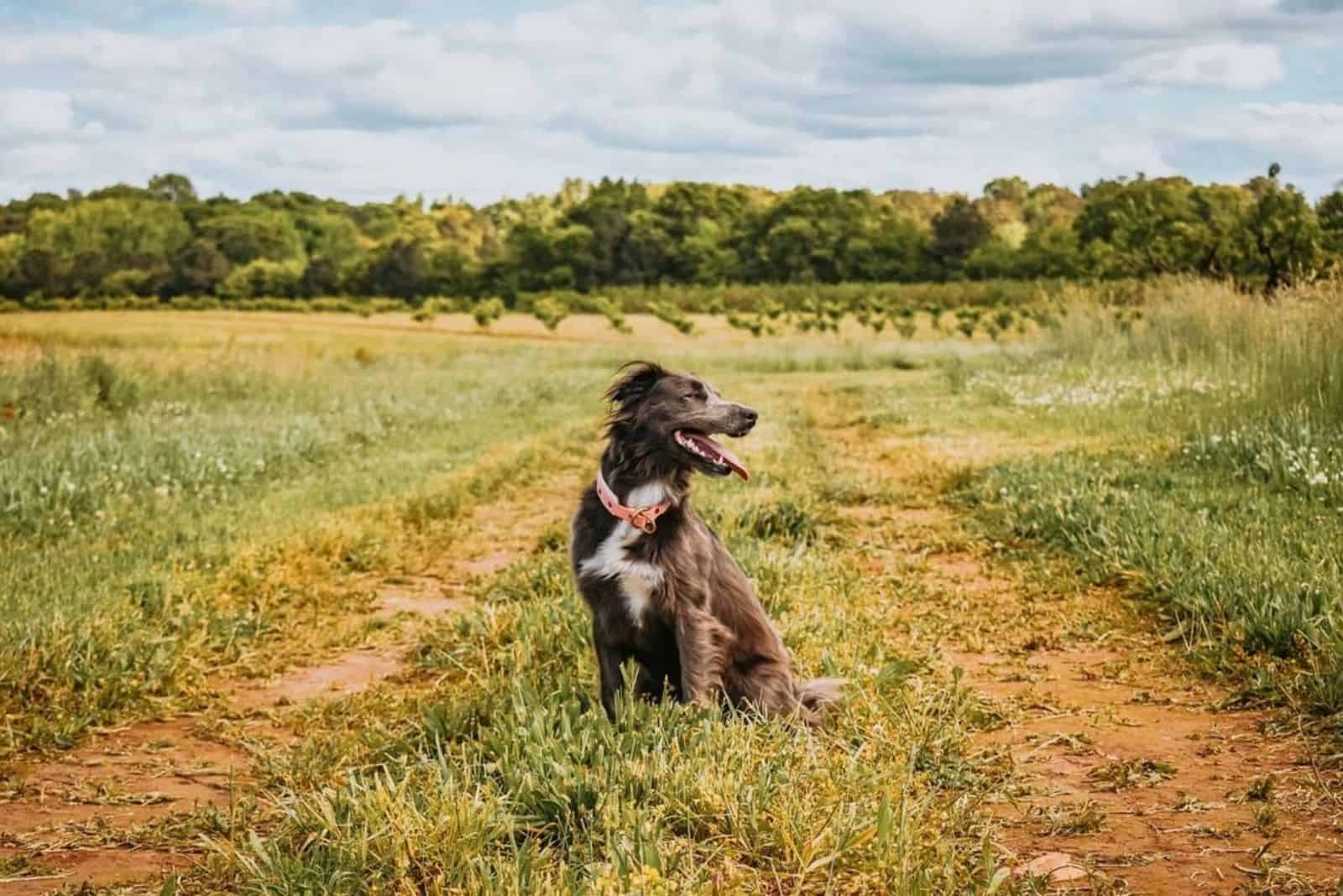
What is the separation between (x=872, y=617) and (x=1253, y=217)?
27.3 m

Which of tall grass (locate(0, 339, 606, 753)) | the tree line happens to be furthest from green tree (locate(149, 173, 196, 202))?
tall grass (locate(0, 339, 606, 753))

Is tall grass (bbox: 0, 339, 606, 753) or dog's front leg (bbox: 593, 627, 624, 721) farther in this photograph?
tall grass (bbox: 0, 339, 606, 753)

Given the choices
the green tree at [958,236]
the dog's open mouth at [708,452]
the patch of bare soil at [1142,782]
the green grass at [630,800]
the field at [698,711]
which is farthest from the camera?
the green tree at [958,236]

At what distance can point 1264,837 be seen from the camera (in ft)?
13.6

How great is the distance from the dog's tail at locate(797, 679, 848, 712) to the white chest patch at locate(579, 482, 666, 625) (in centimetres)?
81

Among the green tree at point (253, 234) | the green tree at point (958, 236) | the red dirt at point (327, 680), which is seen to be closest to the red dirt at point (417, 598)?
the red dirt at point (327, 680)

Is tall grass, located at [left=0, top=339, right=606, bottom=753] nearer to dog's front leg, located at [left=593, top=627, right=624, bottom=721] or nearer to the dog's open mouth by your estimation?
dog's front leg, located at [left=593, top=627, right=624, bottom=721]

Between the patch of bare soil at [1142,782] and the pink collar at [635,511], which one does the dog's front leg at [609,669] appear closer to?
the pink collar at [635,511]

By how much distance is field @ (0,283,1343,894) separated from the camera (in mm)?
3754

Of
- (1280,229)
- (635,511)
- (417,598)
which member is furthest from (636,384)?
(1280,229)

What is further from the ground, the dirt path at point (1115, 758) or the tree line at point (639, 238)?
the tree line at point (639, 238)

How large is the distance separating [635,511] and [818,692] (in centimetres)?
112

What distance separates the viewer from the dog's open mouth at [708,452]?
4777 millimetres

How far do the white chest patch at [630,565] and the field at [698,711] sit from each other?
46 centimetres
